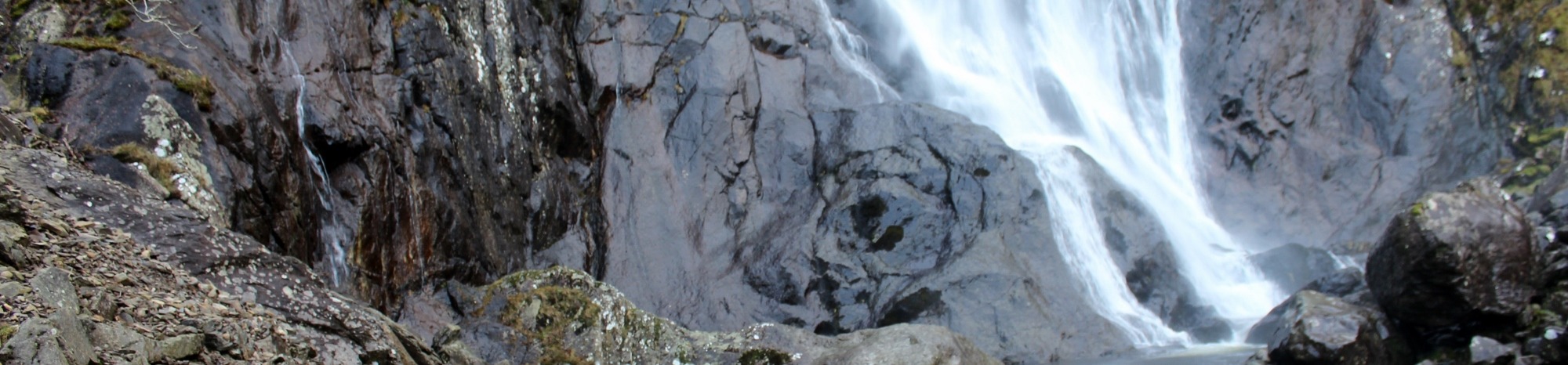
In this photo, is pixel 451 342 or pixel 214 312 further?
pixel 451 342

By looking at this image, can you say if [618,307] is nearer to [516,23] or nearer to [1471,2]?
[516,23]

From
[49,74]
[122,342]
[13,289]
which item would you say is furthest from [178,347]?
[49,74]

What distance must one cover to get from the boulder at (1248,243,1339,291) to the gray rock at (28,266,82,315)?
48.2 ft

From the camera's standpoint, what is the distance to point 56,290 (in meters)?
4.03

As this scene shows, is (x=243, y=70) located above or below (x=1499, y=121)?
below

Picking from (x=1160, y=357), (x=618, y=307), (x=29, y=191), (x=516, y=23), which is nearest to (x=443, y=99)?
(x=516, y=23)

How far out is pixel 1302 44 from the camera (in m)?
17.4

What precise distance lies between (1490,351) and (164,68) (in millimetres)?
10502

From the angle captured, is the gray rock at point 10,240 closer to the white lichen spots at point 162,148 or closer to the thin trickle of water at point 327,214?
the white lichen spots at point 162,148

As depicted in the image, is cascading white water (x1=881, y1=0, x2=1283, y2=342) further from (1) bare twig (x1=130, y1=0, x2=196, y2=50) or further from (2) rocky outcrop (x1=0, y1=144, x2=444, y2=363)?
(1) bare twig (x1=130, y1=0, x2=196, y2=50)

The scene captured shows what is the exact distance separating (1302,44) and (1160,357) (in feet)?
28.8

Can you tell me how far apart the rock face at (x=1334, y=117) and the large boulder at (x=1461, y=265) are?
24.7 feet

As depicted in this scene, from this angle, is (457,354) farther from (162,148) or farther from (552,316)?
(162,148)

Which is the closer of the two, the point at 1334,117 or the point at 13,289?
the point at 13,289
